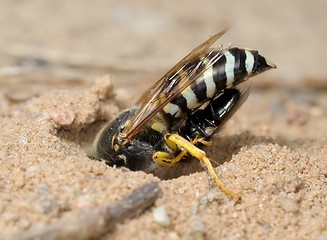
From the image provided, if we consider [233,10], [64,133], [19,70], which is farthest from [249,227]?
[233,10]

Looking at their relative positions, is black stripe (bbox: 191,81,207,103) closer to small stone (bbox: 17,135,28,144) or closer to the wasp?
the wasp

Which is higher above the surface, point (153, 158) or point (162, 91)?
point (162, 91)

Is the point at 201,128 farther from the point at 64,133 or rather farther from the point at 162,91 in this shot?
the point at 64,133

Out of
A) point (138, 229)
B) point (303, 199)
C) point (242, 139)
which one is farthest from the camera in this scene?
point (242, 139)

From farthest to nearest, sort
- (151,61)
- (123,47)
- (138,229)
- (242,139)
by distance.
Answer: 1. (123,47)
2. (151,61)
3. (242,139)
4. (138,229)

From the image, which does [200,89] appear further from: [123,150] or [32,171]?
[32,171]

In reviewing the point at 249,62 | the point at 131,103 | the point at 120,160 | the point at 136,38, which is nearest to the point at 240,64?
the point at 249,62

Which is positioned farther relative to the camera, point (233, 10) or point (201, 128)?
point (233, 10)

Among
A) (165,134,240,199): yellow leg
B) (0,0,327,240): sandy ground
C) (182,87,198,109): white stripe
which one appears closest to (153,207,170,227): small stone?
(0,0,327,240): sandy ground
